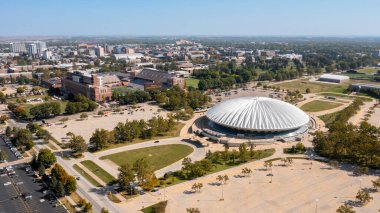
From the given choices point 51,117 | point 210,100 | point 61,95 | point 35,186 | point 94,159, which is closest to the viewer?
point 35,186

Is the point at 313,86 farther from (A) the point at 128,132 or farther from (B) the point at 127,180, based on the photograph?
(B) the point at 127,180

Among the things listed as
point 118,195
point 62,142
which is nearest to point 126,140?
point 62,142

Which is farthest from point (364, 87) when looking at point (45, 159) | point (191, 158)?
point (45, 159)

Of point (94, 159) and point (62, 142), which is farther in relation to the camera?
point (62, 142)

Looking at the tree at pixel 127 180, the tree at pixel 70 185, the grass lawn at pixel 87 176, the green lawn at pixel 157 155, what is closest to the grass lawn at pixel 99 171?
the grass lawn at pixel 87 176

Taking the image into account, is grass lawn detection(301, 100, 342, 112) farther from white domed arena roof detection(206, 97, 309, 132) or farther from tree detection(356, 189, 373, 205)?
tree detection(356, 189, 373, 205)

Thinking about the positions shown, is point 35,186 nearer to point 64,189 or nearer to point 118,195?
point 64,189

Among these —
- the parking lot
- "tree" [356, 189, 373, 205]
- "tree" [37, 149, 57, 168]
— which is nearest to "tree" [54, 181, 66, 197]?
the parking lot
